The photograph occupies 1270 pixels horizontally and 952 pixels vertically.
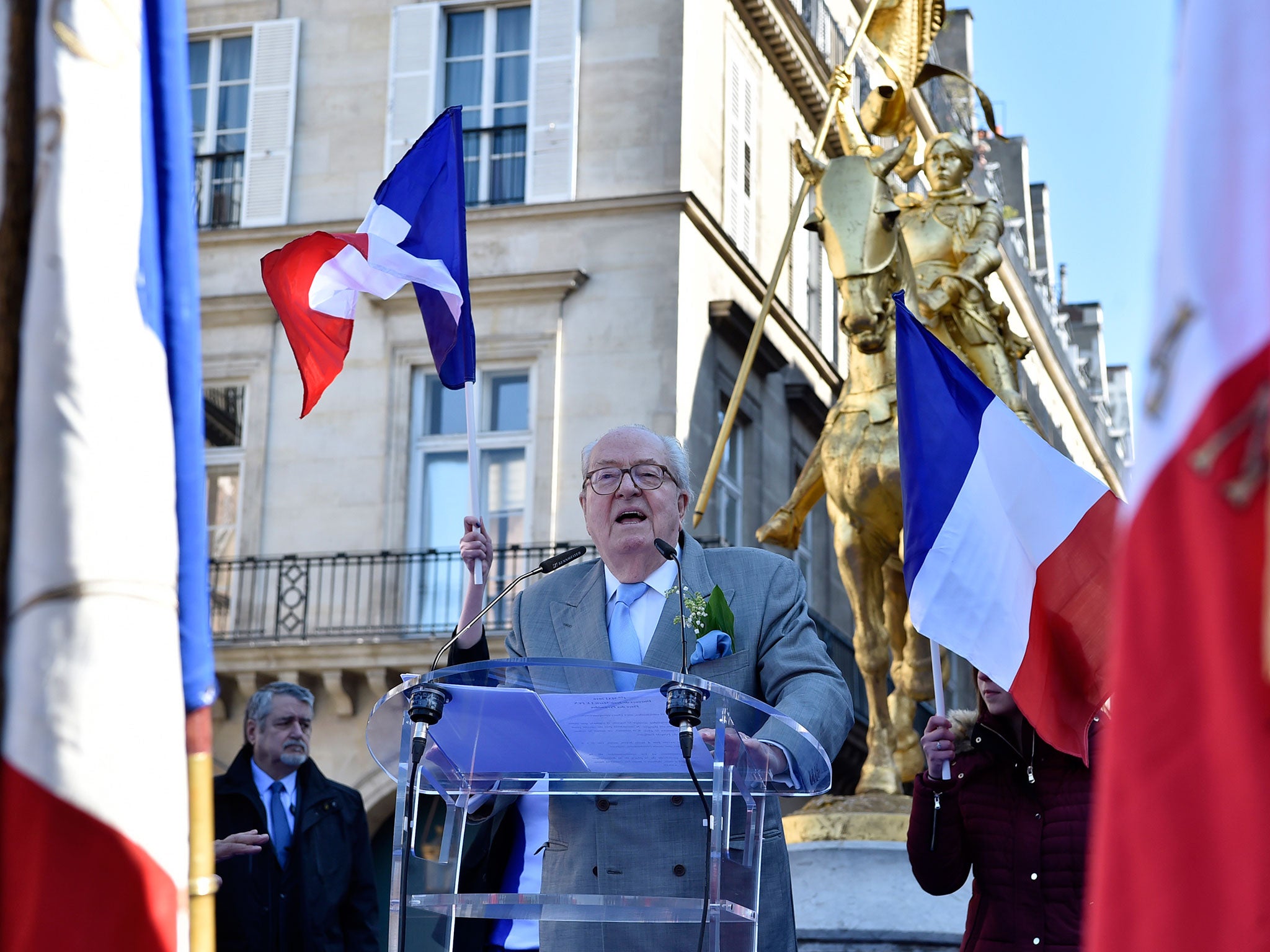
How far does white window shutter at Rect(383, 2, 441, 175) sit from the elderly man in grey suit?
16.8m

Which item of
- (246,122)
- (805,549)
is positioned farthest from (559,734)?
(805,549)

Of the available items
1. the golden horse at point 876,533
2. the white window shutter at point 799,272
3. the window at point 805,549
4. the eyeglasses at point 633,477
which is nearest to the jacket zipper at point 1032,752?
the eyeglasses at point 633,477

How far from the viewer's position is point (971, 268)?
930 centimetres

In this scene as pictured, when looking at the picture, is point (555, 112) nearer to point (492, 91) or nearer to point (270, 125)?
point (492, 91)

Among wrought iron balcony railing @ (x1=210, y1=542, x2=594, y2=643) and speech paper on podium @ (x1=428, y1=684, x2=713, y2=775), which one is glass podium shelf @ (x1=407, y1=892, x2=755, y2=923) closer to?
speech paper on podium @ (x1=428, y1=684, x2=713, y2=775)

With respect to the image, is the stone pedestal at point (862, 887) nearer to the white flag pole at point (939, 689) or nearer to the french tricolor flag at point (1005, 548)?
the white flag pole at point (939, 689)

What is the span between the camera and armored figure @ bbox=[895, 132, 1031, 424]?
30.5 ft

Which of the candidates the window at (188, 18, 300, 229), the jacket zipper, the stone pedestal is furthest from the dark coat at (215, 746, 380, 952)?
the window at (188, 18, 300, 229)

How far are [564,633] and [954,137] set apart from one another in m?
6.03

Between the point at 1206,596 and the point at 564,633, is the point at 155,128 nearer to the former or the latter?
the point at 1206,596

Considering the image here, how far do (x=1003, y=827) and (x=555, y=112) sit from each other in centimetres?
1674

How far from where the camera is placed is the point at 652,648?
13.7ft

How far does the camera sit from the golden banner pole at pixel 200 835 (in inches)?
83.6

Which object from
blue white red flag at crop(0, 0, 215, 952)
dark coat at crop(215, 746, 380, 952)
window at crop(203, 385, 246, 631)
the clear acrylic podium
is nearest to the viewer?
blue white red flag at crop(0, 0, 215, 952)
